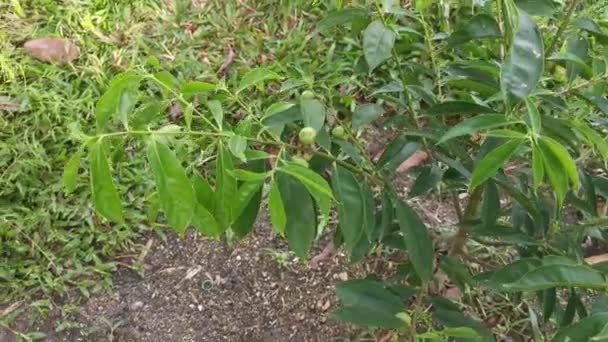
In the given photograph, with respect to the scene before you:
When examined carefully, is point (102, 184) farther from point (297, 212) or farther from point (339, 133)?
point (339, 133)

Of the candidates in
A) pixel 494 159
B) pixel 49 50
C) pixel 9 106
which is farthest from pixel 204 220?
pixel 49 50

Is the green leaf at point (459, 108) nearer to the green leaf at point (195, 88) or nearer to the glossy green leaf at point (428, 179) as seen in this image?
the glossy green leaf at point (428, 179)

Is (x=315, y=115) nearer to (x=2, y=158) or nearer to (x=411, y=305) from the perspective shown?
(x=411, y=305)

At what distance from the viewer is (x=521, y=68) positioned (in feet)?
3.03

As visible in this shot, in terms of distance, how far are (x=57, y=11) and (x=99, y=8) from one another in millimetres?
145

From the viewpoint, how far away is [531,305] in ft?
6.73

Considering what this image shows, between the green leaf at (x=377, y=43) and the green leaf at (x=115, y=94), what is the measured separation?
1.41 ft

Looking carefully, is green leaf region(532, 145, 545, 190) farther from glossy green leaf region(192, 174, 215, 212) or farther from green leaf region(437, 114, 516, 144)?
glossy green leaf region(192, 174, 215, 212)

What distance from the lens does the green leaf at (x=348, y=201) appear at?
4.01 ft

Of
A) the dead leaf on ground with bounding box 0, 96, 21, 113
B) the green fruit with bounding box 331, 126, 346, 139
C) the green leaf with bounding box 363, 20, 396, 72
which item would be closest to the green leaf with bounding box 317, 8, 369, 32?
the green leaf with bounding box 363, 20, 396, 72

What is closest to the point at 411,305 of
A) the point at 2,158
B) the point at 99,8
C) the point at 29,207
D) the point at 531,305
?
the point at 531,305

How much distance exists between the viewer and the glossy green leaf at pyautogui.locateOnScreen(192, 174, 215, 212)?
105 cm

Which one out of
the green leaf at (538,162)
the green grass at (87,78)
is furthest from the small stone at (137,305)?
the green leaf at (538,162)

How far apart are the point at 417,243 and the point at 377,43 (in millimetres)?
379
